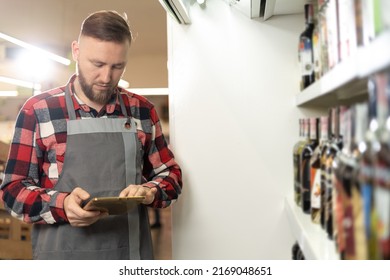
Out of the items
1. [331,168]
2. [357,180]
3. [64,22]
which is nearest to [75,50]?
[64,22]

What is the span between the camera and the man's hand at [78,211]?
995 mm

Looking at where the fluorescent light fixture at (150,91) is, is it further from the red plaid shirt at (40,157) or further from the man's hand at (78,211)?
the man's hand at (78,211)

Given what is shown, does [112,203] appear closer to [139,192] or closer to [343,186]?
[139,192]

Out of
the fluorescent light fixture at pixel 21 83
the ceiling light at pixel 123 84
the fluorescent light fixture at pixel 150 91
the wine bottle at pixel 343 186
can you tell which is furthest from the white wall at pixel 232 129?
the wine bottle at pixel 343 186

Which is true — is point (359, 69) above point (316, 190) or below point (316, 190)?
above

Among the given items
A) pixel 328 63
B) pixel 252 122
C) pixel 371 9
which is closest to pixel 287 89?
pixel 252 122

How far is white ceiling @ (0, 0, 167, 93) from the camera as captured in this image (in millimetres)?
1190

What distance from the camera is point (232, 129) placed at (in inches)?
52.2

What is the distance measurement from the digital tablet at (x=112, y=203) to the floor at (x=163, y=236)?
0.25 meters

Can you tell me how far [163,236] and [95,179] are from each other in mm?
360

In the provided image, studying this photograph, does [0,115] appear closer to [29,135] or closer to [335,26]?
[29,135]

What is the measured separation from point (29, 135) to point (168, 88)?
432 millimetres

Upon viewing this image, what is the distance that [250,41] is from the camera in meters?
1.28

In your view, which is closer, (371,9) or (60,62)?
(371,9)
